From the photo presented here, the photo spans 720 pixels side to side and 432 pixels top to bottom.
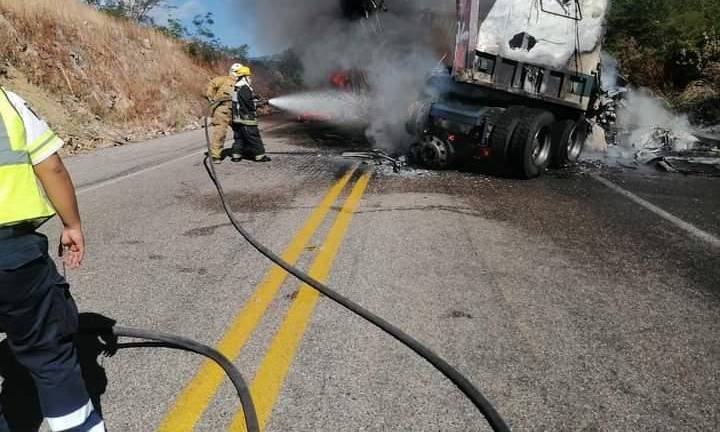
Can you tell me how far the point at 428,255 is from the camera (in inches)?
178

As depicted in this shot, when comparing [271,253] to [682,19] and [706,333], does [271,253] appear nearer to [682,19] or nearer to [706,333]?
[706,333]

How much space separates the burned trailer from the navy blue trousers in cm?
658

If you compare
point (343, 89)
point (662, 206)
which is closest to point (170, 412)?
point (662, 206)

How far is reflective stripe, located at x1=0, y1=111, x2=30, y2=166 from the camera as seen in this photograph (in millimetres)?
1729

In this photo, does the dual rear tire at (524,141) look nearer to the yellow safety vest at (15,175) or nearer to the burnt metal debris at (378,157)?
the burnt metal debris at (378,157)

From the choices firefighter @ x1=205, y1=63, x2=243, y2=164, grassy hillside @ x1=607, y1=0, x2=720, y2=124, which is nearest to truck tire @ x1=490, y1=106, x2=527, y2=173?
firefighter @ x1=205, y1=63, x2=243, y2=164

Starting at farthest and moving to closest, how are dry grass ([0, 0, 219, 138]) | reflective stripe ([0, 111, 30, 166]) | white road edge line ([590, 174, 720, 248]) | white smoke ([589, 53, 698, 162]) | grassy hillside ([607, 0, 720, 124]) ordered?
1. grassy hillside ([607, 0, 720, 124])
2. dry grass ([0, 0, 219, 138])
3. white smoke ([589, 53, 698, 162])
4. white road edge line ([590, 174, 720, 248])
5. reflective stripe ([0, 111, 30, 166])

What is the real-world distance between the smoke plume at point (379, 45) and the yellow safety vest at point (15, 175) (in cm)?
733

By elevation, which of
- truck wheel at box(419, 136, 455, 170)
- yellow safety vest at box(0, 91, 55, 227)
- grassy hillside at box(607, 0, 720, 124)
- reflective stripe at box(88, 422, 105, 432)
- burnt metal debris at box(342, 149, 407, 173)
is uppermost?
grassy hillside at box(607, 0, 720, 124)

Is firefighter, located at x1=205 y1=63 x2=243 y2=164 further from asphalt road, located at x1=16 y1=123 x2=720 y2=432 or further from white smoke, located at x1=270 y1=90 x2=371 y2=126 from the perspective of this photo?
white smoke, located at x1=270 y1=90 x2=371 y2=126

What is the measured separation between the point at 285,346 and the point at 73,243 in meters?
1.29

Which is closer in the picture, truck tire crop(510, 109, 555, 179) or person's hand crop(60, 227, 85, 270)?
person's hand crop(60, 227, 85, 270)

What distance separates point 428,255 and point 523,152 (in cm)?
370

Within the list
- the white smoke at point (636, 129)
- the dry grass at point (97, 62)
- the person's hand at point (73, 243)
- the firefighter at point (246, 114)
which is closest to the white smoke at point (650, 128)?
the white smoke at point (636, 129)
